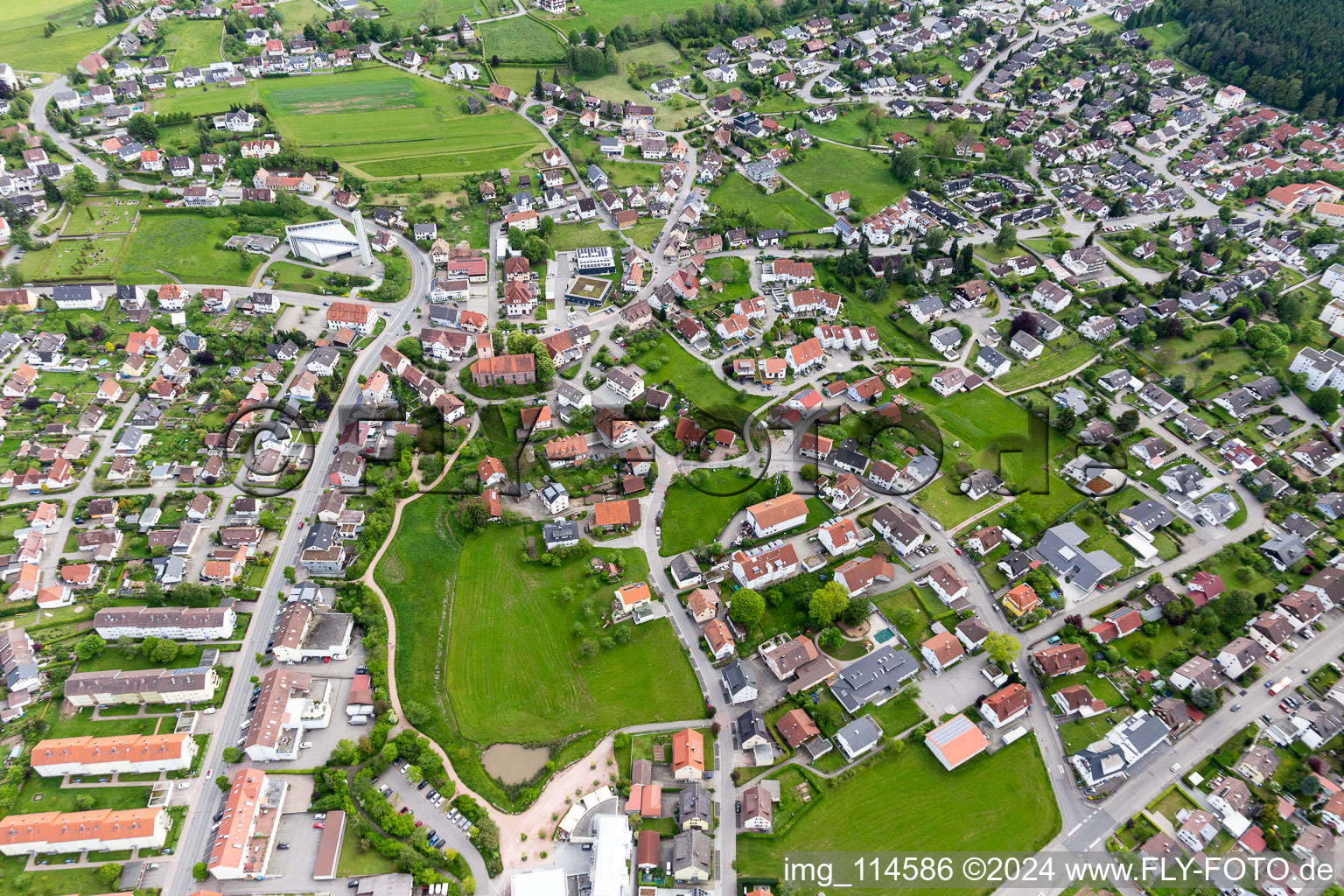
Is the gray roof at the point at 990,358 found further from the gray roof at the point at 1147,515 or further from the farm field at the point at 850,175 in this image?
the farm field at the point at 850,175

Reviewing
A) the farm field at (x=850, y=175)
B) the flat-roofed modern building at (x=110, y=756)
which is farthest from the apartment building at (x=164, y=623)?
the farm field at (x=850, y=175)

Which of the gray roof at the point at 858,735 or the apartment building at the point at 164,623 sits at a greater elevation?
the gray roof at the point at 858,735

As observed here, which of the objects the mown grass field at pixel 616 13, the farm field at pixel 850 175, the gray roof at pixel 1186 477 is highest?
the mown grass field at pixel 616 13

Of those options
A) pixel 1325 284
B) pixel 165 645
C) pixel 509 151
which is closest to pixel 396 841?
pixel 165 645

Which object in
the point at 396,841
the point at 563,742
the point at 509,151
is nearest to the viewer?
the point at 396,841

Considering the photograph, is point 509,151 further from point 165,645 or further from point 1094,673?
point 1094,673

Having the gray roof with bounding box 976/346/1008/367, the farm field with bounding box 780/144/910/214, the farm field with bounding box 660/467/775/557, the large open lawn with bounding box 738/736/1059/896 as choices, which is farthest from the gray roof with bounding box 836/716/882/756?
the farm field with bounding box 780/144/910/214
